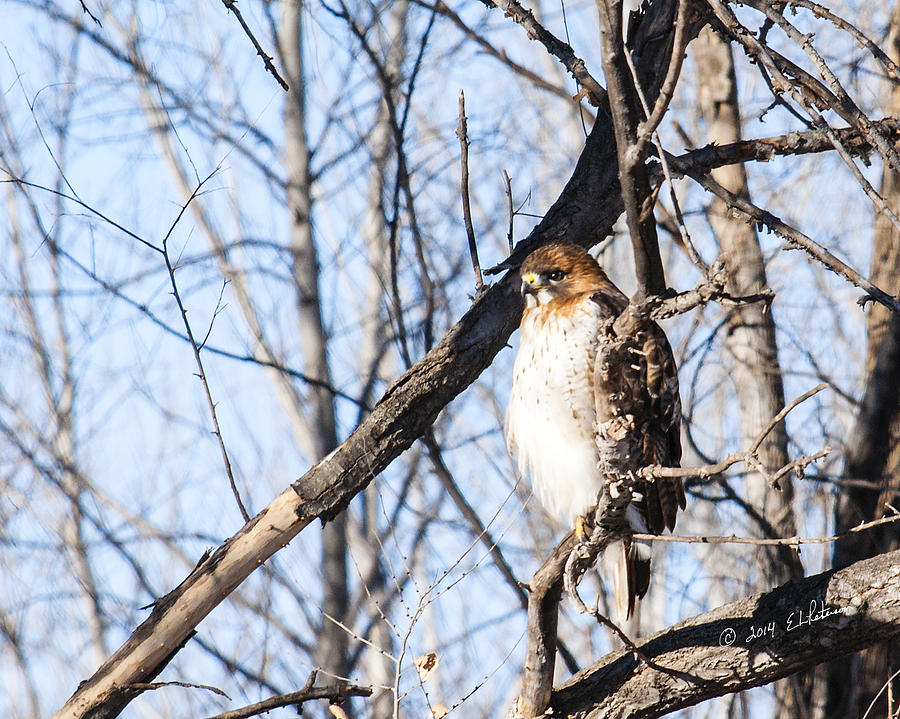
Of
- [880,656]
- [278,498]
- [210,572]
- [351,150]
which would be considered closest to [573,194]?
[278,498]

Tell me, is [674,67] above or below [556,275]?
below

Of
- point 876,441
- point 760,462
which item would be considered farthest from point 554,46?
point 876,441

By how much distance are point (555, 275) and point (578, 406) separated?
0.49 metres

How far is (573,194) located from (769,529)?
219cm

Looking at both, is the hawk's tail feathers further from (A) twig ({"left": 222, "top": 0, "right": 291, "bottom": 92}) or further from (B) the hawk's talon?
(A) twig ({"left": 222, "top": 0, "right": 291, "bottom": 92})

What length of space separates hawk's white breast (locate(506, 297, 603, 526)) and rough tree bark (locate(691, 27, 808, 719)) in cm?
173

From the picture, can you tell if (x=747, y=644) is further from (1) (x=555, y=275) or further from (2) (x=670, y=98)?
(2) (x=670, y=98)

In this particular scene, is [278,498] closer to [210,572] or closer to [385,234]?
[210,572]

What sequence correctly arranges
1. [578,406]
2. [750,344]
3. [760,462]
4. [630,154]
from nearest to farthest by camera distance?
[760,462] < [630,154] < [578,406] < [750,344]

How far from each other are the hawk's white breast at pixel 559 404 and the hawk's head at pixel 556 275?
55mm

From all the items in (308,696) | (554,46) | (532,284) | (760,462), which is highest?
(554,46)

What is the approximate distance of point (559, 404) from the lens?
3.65 meters

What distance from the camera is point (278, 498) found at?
354 centimetres
